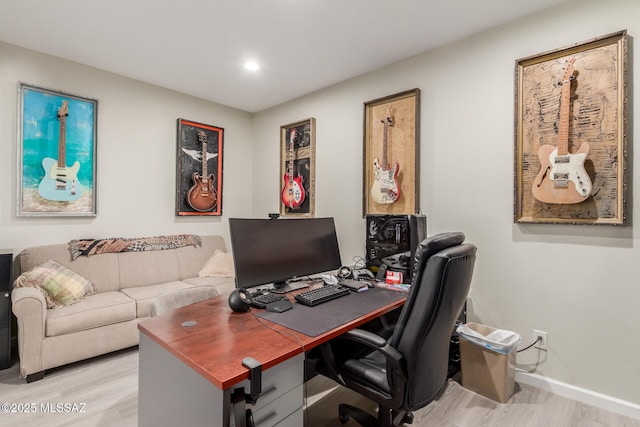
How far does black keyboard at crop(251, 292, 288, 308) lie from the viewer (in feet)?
5.69

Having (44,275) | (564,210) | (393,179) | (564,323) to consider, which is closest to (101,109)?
(44,275)

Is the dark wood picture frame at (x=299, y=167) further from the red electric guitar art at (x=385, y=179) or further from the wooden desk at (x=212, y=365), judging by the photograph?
the wooden desk at (x=212, y=365)

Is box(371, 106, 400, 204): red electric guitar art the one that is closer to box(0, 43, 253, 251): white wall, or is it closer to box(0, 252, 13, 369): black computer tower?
box(0, 43, 253, 251): white wall

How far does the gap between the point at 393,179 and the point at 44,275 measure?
297 centimetres

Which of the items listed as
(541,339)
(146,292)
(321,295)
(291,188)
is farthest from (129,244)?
(541,339)

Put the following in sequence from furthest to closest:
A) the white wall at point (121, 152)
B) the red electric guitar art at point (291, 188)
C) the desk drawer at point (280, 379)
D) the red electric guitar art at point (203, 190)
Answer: the red electric guitar art at point (203, 190), the red electric guitar art at point (291, 188), the white wall at point (121, 152), the desk drawer at point (280, 379)

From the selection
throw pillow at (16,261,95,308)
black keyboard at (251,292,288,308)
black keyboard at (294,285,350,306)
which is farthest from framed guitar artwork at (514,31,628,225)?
throw pillow at (16,261,95,308)

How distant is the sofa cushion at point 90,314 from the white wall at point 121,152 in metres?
0.81

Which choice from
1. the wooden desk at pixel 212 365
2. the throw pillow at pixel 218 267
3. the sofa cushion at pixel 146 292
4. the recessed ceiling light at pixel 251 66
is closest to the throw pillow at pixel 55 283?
the sofa cushion at pixel 146 292

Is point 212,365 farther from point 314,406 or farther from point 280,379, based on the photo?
point 314,406

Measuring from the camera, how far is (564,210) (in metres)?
2.04

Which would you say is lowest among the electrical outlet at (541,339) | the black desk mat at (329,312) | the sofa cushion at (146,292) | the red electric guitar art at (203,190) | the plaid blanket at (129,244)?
the electrical outlet at (541,339)

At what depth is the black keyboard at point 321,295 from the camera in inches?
70.9

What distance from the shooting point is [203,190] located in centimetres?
387
